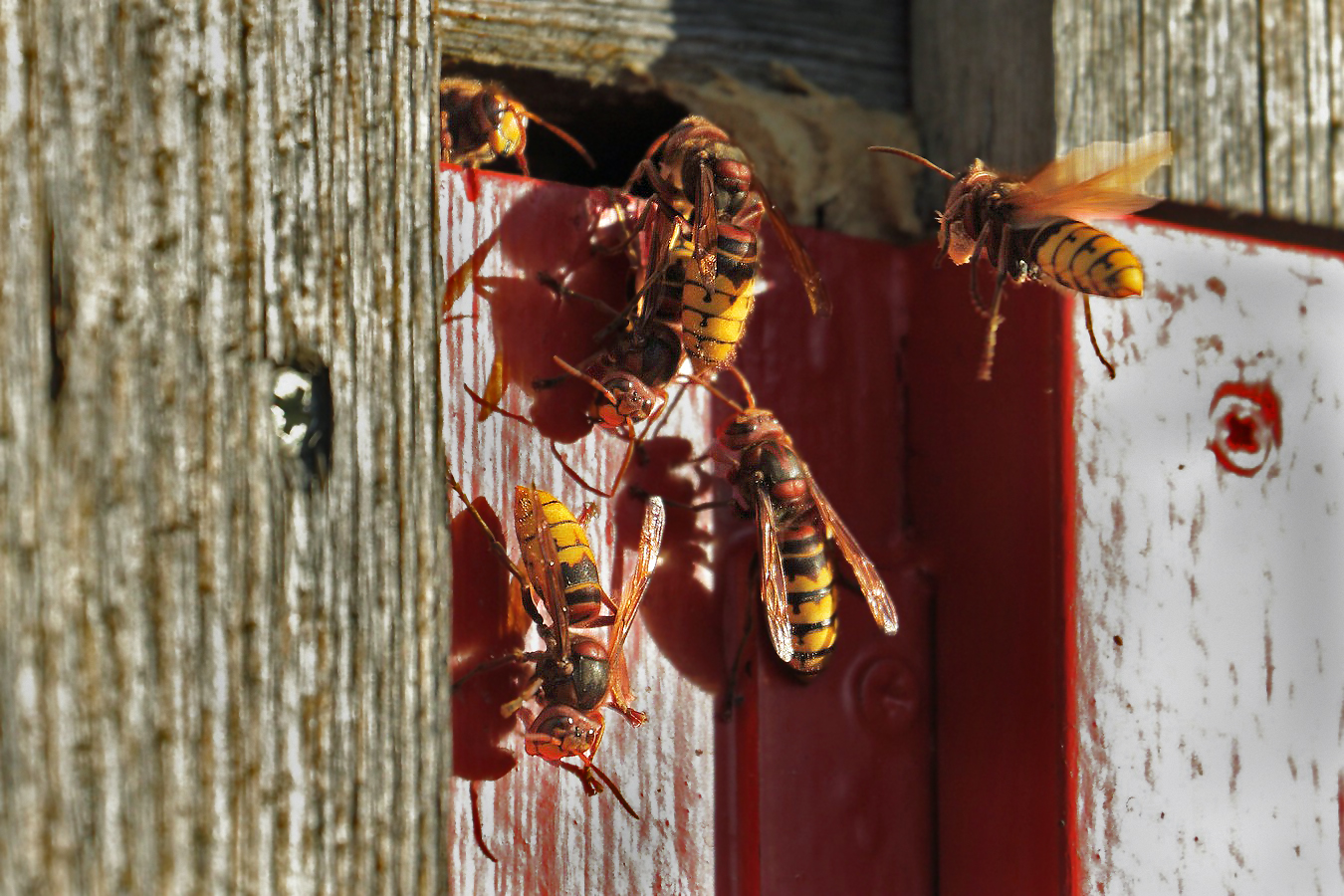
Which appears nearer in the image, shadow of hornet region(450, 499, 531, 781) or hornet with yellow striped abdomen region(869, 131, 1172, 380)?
shadow of hornet region(450, 499, 531, 781)

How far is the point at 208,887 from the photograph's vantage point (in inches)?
35.1

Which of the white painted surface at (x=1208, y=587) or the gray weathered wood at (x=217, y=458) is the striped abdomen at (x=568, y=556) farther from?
the white painted surface at (x=1208, y=587)

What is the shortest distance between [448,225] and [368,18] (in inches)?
19.6

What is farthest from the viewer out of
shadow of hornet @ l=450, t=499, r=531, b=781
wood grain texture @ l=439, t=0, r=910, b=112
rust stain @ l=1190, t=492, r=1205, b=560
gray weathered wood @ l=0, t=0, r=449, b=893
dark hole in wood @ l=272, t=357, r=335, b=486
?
wood grain texture @ l=439, t=0, r=910, b=112

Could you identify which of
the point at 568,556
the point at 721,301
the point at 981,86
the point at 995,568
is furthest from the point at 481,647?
the point at 981,86

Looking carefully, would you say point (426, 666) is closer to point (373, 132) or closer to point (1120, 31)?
point (373, 132)

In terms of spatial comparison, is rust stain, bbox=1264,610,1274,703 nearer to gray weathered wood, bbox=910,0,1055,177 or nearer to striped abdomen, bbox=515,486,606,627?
gray weathered wood, bbox=910,0,1055,177

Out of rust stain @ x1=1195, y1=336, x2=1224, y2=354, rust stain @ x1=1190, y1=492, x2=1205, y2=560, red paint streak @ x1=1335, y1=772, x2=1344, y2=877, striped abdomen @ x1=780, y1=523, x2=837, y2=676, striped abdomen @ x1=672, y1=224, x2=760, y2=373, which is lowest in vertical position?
red paint streak @ x1=1335, y1=772, x2=1344, y2=877

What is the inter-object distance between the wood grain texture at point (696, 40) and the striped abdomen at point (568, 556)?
695 millimetres

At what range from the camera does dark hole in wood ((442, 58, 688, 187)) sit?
6.04 feet

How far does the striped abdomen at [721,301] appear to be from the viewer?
1.66 meters

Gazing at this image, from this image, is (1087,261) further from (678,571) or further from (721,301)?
(678,571)

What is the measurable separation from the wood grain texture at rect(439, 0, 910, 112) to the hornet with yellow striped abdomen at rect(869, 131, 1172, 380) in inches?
12.0

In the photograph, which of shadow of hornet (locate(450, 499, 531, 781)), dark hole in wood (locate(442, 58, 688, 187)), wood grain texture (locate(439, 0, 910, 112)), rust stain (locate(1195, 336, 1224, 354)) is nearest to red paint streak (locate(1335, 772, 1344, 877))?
rust stain (locate(1195, 336, 1224, 354))
